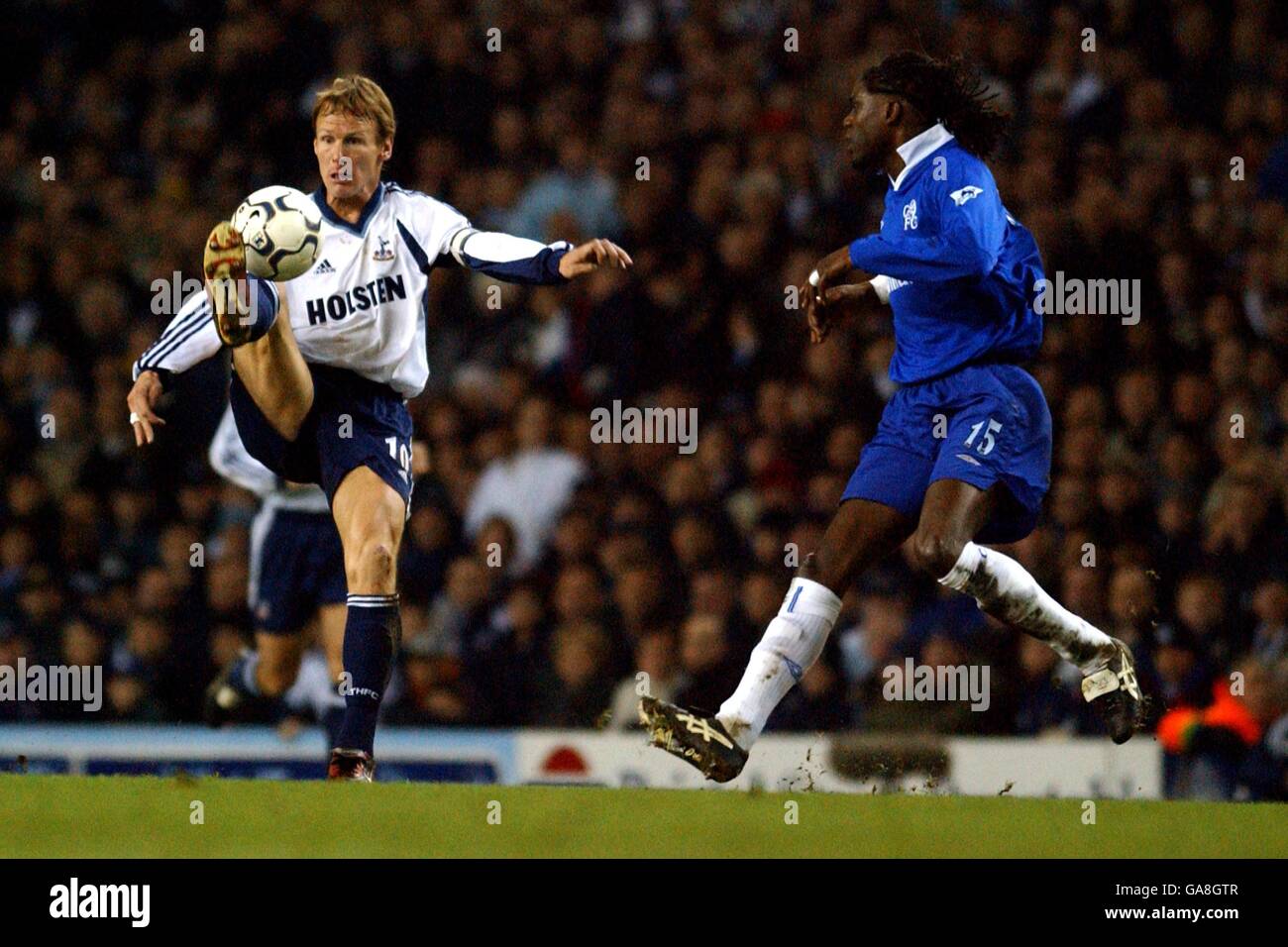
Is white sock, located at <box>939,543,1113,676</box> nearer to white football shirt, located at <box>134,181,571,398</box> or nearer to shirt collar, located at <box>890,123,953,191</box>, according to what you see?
shirt collar, located at <box>890,123,953,191</box>

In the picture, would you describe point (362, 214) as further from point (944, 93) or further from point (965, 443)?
point (965, 443)

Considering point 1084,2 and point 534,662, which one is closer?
point 534,662

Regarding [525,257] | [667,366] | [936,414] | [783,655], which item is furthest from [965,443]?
[667,366]

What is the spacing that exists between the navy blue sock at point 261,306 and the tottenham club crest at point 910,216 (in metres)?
1.97

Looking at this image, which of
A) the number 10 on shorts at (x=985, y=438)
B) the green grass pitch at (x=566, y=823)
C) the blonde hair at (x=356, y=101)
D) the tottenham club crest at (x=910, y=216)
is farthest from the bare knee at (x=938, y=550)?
the blonde hair at (x=356, y=101)

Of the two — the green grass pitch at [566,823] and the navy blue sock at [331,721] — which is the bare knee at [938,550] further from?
the navy blue sock at [331,721]

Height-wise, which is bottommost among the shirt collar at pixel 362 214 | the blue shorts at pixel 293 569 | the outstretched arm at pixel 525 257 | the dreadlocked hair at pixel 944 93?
the blue shorts at pixel 293 569

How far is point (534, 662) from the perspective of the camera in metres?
9.48

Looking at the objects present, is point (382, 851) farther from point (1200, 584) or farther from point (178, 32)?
point (178, 32)

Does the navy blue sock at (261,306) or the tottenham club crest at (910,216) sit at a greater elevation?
the tottenham club crest at (910,216)

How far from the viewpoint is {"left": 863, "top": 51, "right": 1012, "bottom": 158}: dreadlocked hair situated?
6305 mm

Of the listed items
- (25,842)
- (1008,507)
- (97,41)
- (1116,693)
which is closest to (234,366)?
(25,842)

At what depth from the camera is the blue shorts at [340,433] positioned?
658 centimetres

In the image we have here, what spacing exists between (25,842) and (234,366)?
5.66ft
